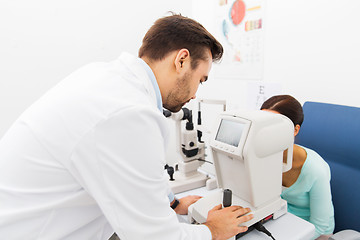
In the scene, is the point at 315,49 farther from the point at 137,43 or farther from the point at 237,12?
the point at 137,43

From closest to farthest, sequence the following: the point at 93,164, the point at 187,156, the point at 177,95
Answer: the point at 93,164, the point at 177,95, the point at 187,156

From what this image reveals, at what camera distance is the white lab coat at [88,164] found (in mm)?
553

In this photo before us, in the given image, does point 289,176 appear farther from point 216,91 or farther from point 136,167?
point 216,91

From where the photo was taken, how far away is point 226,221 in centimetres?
79

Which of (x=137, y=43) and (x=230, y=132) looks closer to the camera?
(x=230, y=132)

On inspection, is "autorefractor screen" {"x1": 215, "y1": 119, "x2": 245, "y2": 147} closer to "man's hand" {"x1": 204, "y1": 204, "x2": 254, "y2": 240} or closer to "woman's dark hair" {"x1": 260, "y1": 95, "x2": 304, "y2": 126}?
"man's hand" {"x1": 204, "y1": 204, "x2": 254, "y2": 240}

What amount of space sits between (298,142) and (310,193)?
11.1 inches

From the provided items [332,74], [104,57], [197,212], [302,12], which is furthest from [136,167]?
[104,57]

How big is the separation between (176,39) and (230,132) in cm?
36

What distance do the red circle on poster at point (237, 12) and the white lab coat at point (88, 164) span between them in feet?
4.64

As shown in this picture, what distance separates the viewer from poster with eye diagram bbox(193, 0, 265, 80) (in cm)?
→ 172

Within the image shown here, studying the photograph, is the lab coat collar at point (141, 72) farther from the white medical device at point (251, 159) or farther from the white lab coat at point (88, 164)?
the white medical device at point (251, 159)

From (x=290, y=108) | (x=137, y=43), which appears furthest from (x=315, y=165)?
(x=137, y=43)

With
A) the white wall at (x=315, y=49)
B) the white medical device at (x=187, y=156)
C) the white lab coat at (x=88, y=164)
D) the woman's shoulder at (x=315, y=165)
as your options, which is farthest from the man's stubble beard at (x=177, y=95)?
the white wall at (x=315, y=49)
